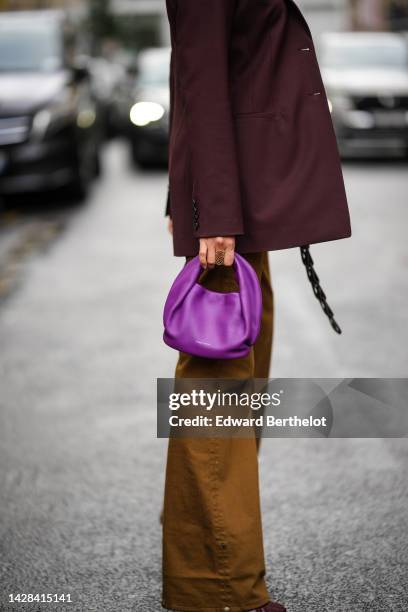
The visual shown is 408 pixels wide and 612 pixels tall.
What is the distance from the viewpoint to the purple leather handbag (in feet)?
7.07

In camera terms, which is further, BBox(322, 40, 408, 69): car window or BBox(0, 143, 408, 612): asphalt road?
BBox(322, 40, 408, 69): car window

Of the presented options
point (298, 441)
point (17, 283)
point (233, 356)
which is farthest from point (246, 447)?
point (17, 283)

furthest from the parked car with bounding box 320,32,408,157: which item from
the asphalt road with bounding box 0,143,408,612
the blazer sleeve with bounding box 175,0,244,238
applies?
the blazer sleeve with bounding box 175,0,244,238

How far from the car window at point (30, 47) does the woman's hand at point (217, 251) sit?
806cm

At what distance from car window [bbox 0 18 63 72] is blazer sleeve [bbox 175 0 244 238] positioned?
26.2 feet

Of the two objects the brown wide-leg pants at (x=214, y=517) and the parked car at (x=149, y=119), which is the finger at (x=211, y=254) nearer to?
the brown wide-leg pants at (x=214, y=517)

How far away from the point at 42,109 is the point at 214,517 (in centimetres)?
719

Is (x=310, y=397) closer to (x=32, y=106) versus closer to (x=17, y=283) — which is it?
(x=17, y=283)

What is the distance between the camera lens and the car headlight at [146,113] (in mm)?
11977

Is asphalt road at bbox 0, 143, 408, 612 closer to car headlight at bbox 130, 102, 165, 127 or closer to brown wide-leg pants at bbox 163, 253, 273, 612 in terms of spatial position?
brown wide-leg pants at bbox 163, 253, 273, 612

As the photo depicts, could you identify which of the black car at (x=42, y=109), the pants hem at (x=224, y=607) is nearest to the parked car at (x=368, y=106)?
the black car at (x=42, y=109)

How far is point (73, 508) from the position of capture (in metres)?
3.10

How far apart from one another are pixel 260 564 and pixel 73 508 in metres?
0.99

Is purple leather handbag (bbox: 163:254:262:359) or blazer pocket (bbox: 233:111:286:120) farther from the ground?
blazer pocket (bbox: 233:111:286:120)
